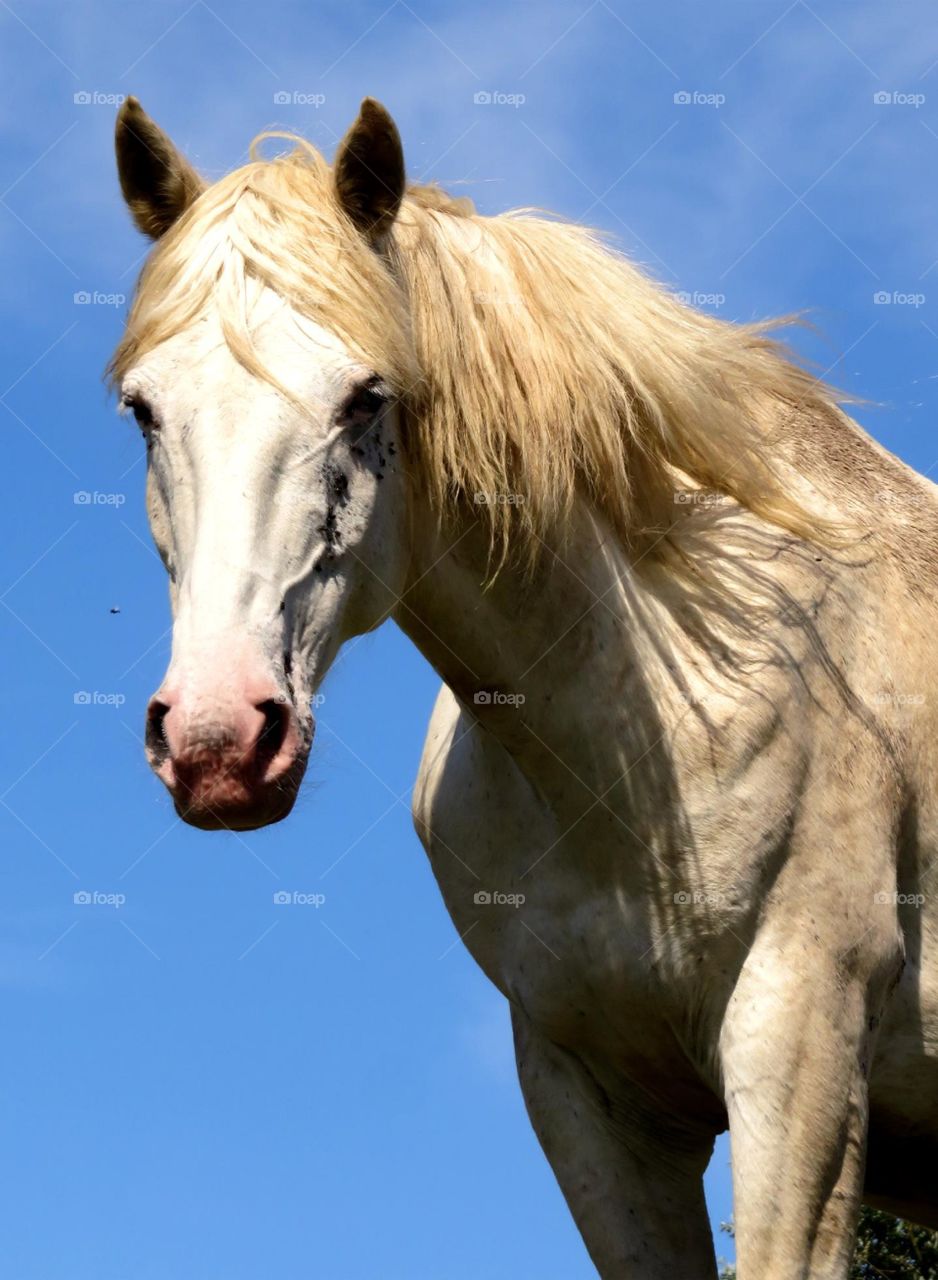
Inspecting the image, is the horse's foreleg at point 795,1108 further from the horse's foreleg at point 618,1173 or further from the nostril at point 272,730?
the nostril at point 272,730

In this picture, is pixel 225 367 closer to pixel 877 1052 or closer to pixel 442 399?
pixel 442 399

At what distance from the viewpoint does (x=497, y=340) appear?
405 cm

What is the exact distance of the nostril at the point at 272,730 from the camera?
10.6ft

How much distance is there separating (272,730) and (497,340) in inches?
49.2

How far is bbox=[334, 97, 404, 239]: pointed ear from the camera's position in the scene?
3.91 meters

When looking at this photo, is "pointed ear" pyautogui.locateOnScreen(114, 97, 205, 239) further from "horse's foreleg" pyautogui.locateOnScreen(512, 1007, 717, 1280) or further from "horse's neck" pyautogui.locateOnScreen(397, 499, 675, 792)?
"horse's foreleg" pyautogui.locateOnScreen(512, 1007, 717, 1280)

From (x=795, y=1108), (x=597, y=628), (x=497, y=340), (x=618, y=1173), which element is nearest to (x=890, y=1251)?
(x=618, y=1173)

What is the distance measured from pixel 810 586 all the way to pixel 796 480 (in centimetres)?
42

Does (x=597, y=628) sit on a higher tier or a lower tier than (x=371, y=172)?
lower

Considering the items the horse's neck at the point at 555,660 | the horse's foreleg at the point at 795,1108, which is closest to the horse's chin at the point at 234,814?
the horse's neck at the point at 555,660

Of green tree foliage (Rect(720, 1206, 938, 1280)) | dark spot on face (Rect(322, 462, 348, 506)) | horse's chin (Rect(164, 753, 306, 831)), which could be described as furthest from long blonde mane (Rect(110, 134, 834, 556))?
green tree foliage (Rect(720, 1206, 938, 1280))

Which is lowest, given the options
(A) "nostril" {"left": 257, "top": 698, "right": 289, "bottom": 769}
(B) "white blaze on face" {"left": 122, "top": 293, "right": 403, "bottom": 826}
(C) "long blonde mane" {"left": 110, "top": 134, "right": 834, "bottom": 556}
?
(A) "nostril" {"left": 257, "top": 698, "right": 289, "bottom": 769}

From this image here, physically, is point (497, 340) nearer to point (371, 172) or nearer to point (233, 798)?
point (371, 172)

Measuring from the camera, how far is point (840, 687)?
4.27 m
